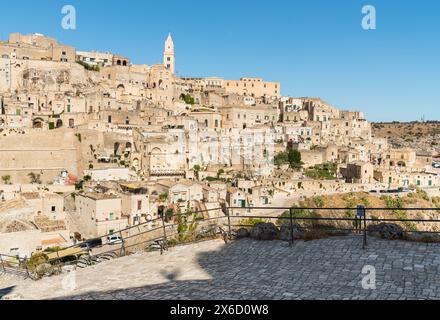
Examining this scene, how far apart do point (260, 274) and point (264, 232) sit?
243 cm

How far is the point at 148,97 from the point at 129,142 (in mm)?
17794

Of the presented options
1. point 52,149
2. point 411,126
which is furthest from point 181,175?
point 411,126

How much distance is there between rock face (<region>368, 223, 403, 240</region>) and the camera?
866 cm

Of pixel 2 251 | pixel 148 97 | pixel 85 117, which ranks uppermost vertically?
pixel 148 97

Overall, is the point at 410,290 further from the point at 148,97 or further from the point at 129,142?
the point at 148,97

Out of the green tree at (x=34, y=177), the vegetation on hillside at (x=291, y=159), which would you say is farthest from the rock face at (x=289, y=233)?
the vegetation on hillside at (x=291, y=159)

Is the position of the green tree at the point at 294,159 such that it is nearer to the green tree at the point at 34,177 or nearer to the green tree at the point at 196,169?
the green tree at the point at 196,169

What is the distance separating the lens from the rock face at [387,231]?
341 inches

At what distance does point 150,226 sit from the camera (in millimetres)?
26859

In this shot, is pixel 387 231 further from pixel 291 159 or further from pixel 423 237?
pixel 291 159

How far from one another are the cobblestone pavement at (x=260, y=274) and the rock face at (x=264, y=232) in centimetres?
26

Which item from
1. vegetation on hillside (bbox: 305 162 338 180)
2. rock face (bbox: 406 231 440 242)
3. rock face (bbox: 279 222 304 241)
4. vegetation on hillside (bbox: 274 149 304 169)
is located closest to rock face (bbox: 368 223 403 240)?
rock face (bbox: 406 231 440 242)

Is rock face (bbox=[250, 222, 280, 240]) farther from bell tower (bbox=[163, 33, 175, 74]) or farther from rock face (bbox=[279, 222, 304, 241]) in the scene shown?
bell tower (bbox=[163, 33, 175, 74])

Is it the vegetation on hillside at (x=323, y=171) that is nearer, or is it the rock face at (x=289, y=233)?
the rock face at (x=289, y=233)
